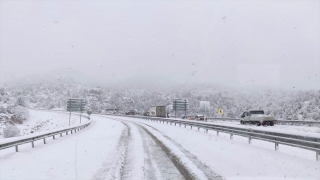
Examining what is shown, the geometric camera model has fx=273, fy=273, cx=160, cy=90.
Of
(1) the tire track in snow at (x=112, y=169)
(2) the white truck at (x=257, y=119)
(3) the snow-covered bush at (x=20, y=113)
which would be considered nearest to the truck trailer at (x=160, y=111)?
(2) the white truck at (x=257, y=119)

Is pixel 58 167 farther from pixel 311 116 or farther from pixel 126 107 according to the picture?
pixel 126 107

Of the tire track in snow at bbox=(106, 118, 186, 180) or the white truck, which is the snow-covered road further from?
the white truck

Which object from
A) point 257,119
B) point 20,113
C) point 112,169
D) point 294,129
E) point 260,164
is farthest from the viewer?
point 20,113

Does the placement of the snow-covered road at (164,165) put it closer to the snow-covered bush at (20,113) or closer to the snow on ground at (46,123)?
the snow on ground at (46,123)

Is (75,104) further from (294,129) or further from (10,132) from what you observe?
(294,129)

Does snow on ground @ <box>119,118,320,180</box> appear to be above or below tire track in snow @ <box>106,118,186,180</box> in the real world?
above

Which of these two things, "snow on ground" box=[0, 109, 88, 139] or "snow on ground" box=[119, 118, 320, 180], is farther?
"snow on ground" box=[0, 109, 88, 139]

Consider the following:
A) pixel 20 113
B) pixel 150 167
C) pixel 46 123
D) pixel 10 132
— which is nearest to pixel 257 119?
pixel 150 167

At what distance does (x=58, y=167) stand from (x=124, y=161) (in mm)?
2317

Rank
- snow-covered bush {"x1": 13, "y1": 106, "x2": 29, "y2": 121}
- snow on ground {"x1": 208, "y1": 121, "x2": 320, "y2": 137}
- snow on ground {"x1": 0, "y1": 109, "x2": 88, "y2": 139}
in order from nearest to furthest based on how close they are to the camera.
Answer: snow on ground {"x1": 208, "y1": 121, "x2": 320, "y2": 137}, snow on ground {"x1": 0, "y1": 109, "x2": 88, "y2": 139}, snow-covered bush {"x1": 13, "y1": 106, "x2": 29, "y2": 121}

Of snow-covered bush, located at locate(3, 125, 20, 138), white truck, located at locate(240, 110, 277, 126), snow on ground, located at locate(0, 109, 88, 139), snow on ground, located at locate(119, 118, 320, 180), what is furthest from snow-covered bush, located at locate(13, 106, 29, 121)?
snow on ground, located at locate(119, 118, 320, 180)

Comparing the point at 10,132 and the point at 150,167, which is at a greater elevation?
the point at 150,167

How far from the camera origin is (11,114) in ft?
279

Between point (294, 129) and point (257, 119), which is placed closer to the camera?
point (294, 129)
